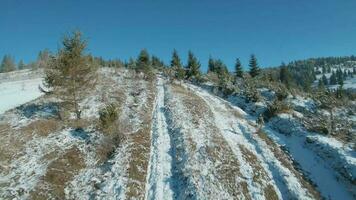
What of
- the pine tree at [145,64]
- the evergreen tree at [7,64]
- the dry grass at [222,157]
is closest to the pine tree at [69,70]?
the dry grass at [222,157]

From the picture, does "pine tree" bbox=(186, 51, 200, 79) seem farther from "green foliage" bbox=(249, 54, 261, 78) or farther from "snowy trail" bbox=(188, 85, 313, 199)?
"snowy trail" bbox=(188, 85, 313, 199)

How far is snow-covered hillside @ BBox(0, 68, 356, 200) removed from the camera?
18703 mm

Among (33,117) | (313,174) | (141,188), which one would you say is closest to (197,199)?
(141,188)

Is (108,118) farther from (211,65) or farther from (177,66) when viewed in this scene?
(211,65)

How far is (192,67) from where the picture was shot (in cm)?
6656

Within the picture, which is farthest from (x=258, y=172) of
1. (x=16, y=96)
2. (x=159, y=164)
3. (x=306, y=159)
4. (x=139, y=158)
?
(x=16, y=96)

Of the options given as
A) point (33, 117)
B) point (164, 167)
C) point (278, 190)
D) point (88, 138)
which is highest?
point (33, 117)

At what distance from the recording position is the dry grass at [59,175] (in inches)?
699

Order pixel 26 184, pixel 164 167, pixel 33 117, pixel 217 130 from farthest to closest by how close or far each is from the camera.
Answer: pixel 33 117
pixel 217 130
pixel 164 167
pixel 26 184

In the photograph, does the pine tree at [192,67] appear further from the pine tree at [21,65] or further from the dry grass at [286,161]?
the pine tree at [21,65]

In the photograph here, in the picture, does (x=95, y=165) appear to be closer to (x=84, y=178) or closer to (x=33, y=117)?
(x=84, y=178)

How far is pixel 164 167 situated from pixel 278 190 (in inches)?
316

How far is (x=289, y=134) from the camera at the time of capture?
2859 centimetres

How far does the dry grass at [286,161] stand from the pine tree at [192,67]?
37.1m
